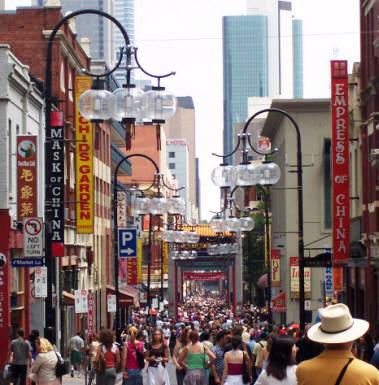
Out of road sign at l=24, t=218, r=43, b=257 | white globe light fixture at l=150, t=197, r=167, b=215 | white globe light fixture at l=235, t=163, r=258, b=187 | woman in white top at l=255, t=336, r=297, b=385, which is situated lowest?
woman in white top at l=255, t=336, r=297, b=385

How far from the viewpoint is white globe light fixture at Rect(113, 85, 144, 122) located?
18.3 m

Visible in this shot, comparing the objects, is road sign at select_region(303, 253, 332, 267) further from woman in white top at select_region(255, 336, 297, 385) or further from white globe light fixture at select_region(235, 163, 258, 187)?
woman in white top at select_region(255, 336, 297, 385)

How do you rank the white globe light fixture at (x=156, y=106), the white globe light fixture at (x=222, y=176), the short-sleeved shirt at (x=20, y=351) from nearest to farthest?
the white globe light fixture at (x=156, y=106) → the short-sleeved shirt at (x=20, y=351) → the white globe light fixture at (x=222, y=176)

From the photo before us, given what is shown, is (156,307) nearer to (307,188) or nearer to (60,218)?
(307,188)

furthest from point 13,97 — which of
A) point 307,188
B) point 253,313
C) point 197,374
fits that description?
point 253,313

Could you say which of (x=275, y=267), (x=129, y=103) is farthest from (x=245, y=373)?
(x=275, y=267)

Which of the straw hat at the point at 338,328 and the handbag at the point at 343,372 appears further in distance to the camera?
the straw hat at the point at 338,328

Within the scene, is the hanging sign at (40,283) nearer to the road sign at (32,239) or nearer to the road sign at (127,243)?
the road sign at (32,239)

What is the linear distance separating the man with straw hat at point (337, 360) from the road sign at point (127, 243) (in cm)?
4003

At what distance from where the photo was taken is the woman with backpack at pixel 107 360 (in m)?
22.5

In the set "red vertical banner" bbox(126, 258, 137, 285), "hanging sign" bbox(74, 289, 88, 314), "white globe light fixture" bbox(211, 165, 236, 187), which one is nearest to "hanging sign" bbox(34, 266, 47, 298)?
"white globe light fixture" bbox(211, 165, 236, 187)

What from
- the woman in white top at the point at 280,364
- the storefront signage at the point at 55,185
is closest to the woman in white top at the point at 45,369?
the storefront signage at the point at 55,185

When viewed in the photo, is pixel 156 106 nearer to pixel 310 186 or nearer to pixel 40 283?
pixel 40 283

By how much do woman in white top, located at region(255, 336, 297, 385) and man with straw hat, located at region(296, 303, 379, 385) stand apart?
11.5ft
